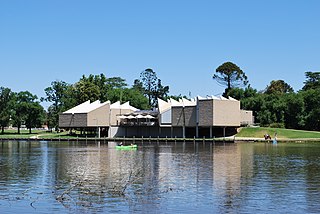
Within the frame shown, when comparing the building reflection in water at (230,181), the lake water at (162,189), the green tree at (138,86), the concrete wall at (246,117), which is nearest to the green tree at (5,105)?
the green tree at (138,86)

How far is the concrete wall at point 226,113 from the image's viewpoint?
10306 centimetres

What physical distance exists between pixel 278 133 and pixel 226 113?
37.2 feet

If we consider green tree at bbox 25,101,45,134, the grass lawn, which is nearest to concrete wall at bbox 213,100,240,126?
the grass lawn

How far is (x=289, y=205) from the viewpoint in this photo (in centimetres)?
2302

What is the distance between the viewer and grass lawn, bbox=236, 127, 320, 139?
3898 inches

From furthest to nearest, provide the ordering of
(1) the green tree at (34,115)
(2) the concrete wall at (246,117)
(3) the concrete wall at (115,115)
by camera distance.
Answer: (1) the green tree at (34,115)
(3) the concrete wall at (115,115)
(2) the concrete wall at (246,117)

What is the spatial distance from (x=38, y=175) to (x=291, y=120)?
90.1 m

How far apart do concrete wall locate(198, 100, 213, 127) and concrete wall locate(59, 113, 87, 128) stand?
29404 mm

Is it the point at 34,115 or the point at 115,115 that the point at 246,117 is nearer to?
the point at 115,115

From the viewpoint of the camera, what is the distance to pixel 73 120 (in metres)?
121

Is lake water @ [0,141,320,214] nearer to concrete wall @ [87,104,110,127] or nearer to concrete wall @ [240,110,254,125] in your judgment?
concrete wall @ [240,110,254,125]

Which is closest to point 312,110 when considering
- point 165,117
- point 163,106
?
point 165,117

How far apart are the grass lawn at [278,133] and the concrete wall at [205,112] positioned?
7563 millimetres

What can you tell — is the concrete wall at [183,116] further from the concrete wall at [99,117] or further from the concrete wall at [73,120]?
the concrete wall at [73,120]
